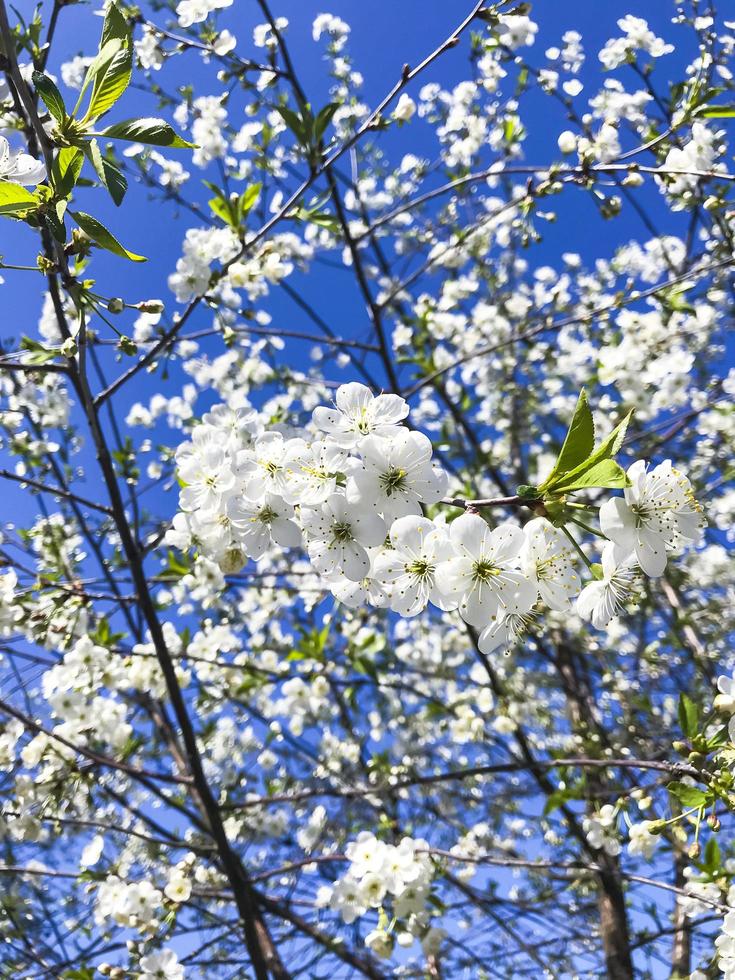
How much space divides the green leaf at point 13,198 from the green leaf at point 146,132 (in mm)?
190

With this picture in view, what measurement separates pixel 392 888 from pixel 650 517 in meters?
1.80

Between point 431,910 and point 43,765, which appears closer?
point 431,910

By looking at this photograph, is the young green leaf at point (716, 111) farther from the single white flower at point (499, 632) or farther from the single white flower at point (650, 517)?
the single white flower at point (499, 632)

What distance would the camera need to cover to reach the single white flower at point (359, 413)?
1.39 metres

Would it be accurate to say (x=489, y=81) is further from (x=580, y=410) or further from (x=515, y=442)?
(x=580, y=410)

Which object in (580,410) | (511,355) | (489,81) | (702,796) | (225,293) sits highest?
(489,81)

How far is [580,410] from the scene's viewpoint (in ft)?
3.73

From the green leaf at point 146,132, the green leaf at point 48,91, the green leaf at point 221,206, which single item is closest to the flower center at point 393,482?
the green leaf at point 146,132

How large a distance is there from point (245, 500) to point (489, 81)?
3350mm

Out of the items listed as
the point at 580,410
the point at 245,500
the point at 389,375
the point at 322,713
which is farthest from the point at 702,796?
the point at 322,713

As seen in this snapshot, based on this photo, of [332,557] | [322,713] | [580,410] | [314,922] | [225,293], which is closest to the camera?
[580,410]

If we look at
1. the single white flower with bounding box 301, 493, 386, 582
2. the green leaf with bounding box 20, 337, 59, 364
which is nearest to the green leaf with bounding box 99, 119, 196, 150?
the green leaf with bounding box 20, 337, 59, 364

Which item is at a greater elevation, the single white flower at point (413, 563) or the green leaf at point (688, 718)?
the single white flower at point (413, 563)

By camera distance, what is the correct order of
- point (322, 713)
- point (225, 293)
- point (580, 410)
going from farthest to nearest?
point (322, 713), point (225, 293), point (580, 410)
